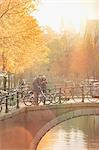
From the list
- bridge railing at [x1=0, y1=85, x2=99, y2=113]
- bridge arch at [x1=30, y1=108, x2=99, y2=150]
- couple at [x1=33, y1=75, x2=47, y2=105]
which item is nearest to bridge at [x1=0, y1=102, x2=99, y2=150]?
bridge arch at [x1=30, y1=108, x2=99, y2=150]

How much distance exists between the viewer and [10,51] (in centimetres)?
1594

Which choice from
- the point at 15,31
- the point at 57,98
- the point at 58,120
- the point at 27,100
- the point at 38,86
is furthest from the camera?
the point at 57,98

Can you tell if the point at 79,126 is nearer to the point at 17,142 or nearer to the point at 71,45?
the point at 71,45

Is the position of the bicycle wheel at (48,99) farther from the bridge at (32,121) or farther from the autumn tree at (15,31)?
the autumn tree at (15,31)

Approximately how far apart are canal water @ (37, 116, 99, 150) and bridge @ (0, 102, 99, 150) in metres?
5.92

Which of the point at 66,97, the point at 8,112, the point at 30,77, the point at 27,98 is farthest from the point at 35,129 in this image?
the point at 30,77

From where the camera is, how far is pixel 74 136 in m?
27.2

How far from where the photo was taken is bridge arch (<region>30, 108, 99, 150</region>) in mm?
16219

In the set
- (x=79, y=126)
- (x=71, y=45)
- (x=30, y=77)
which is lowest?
(x=79, y=126)

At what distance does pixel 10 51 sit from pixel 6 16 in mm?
1463

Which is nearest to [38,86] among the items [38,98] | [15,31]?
[38,98]

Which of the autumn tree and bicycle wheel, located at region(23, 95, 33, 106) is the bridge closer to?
bicycle wheel, located at region(23, 95, 33, 106)

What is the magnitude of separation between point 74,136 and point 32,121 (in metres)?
11.6

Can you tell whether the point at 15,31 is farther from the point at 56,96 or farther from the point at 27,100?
the point at 56,96
